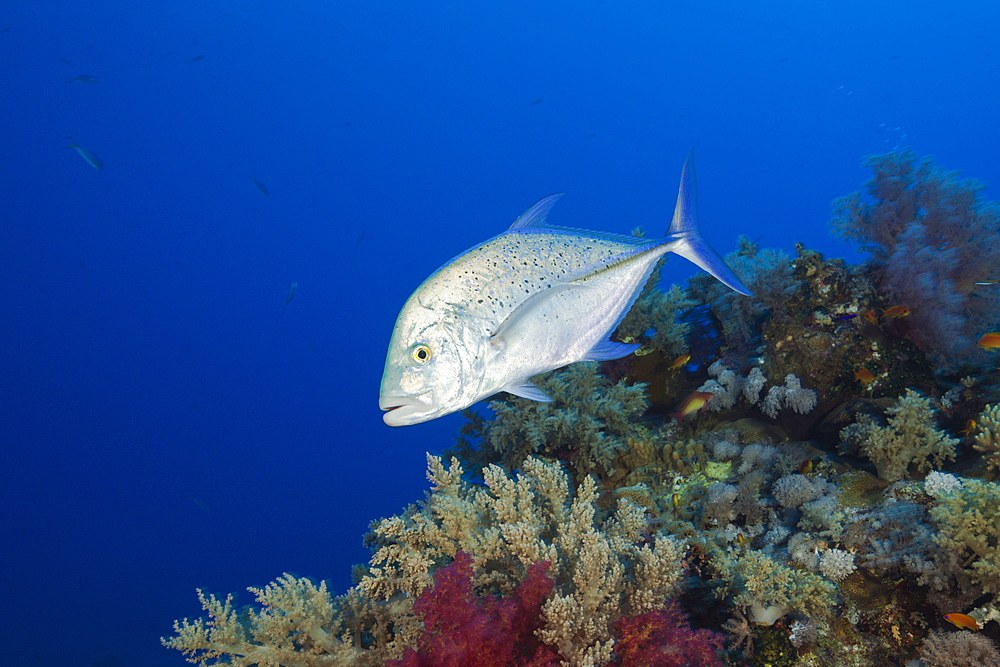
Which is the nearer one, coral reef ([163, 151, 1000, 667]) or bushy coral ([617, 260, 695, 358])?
coral reef ([163, 151, 1000, 667])

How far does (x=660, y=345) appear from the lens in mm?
5969

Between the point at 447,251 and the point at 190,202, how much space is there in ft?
171

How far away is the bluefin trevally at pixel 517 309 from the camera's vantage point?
55.5 inches

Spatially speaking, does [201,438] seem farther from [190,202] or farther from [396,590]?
[396,590]

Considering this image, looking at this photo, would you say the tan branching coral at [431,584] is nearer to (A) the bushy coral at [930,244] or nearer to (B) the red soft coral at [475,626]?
(B) the red soft coral at [475,626]

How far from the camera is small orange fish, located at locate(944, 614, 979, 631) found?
2242 mm

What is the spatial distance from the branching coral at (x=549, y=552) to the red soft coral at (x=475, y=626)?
119 mm

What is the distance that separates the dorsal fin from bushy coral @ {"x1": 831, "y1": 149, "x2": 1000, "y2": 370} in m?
5.16

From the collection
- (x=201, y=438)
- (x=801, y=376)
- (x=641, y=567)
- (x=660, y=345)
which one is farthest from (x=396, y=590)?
(x=201, y=438)

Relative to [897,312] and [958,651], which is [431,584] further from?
[897,312]

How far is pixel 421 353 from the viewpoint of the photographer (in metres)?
1.41

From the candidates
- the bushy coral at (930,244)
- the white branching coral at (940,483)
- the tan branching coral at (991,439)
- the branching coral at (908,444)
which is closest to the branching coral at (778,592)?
the white branching coral at (940,483)

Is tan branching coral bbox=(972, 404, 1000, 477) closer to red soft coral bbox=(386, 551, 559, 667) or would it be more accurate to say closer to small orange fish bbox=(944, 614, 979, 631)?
small orange fish bbox=(944, 614, 979, 631)

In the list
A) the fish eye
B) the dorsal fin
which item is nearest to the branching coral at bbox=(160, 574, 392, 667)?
the fish eye
